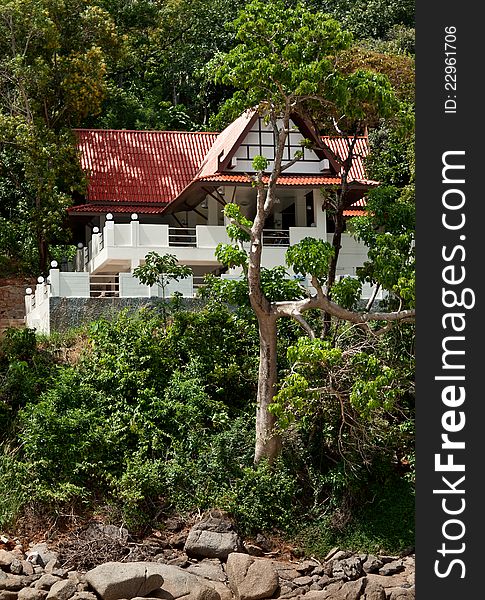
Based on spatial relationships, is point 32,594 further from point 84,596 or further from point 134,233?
point 134,233

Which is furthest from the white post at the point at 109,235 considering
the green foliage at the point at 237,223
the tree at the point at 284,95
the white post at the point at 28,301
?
the tree at the point at 284,95

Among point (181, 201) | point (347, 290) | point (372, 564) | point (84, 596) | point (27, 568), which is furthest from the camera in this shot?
point (181, 201)

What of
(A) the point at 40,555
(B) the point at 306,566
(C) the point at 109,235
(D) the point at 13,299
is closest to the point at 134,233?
(C) the point at 109,235

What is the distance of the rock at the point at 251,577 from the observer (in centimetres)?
1945

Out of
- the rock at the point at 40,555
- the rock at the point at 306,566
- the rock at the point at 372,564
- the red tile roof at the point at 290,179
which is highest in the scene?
the red tile roof at the point at 290,179

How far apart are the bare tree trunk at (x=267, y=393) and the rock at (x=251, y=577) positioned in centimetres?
298

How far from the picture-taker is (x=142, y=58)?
49.8 meters

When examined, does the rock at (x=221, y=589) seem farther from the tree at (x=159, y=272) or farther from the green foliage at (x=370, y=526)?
the tree at (x=159, y=272)

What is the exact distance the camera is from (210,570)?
67.2ft

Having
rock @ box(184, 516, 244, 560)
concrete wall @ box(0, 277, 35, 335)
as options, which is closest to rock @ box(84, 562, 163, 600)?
rock @ box(184, 516, 244, 560)

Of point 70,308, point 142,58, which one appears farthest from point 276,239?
point 142,58

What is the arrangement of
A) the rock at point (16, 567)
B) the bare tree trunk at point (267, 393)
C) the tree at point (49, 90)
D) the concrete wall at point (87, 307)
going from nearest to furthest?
the rock at point (16, 567) → the bare tree trunk at point (267, 393) → the concrete wall at point (87, 307) → the tree at point (49, 90)

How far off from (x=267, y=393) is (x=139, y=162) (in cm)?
1656

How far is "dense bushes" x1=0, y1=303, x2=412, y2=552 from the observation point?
72.6 feet
